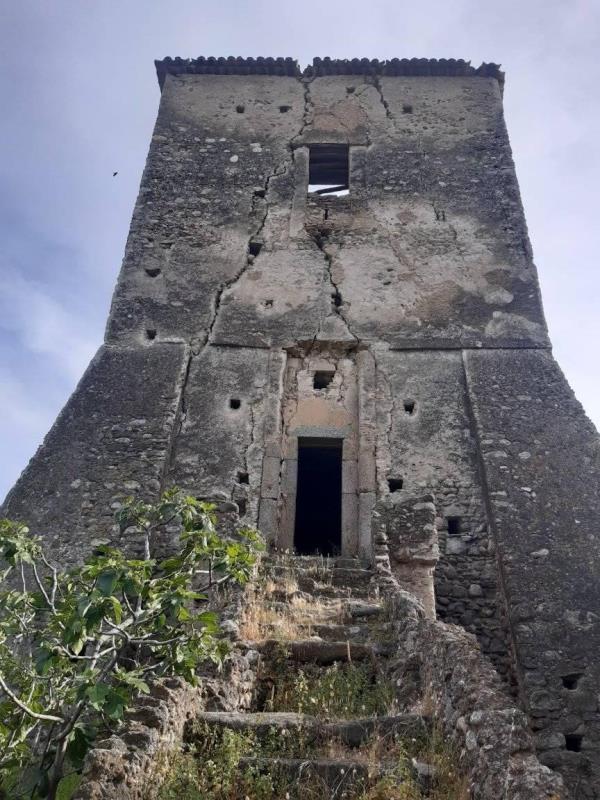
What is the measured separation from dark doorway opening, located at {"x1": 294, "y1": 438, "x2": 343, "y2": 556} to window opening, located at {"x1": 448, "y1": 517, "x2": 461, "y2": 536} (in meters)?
2.58

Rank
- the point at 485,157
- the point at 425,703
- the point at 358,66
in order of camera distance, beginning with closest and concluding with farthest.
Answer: the point at 425,703 → the point at 485,157 → the point at 358,66

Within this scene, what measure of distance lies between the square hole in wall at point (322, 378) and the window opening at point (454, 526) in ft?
8.67

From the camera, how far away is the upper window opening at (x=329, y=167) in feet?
39.5

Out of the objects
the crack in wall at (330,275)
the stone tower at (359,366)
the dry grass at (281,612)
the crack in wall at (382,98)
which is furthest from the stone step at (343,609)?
the crack in wall at (382,98)

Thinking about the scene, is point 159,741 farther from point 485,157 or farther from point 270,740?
point 485,157

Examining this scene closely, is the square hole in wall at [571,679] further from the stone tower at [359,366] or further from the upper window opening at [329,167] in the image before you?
the upper window opening at [329,167]

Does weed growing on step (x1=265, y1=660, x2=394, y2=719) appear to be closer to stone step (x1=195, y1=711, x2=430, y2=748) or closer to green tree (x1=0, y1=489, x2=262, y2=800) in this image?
stone step (x1=195, y1=711, x2=430, y2=748)

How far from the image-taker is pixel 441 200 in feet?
36.9

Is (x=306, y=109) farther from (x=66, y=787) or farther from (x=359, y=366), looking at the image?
(x=66, y=787)

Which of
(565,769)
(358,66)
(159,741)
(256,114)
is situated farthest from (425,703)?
(358,66)

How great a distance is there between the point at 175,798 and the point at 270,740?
733 mm

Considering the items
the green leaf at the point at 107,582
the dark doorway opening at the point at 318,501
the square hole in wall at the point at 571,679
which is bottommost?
the green leaf at the point at 107,582

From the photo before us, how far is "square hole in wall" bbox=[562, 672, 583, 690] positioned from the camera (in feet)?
21.8

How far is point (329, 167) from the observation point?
12.3 meters
